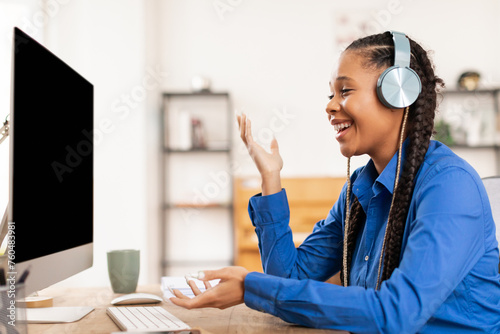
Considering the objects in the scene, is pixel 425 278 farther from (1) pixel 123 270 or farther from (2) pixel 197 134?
(2) pixel 197 134

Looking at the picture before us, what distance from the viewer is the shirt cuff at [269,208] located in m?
1.15

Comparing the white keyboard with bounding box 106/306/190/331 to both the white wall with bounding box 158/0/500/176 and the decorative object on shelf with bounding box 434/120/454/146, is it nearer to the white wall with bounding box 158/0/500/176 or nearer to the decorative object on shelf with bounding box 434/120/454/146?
the white wall with bounding box 158/0/500/176

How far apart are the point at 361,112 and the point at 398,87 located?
0.31 feet

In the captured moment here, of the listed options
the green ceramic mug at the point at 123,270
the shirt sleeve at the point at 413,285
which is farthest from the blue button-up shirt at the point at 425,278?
the green ceramic mug at the point at 123,270

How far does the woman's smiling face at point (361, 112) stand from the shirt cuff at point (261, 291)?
0.40 m

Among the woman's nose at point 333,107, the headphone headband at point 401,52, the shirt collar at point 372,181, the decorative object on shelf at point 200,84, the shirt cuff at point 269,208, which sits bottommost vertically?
the shirt cuff at point 269,208

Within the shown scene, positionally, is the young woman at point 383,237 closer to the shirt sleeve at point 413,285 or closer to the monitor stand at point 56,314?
the shirt sleeve at point 413,285

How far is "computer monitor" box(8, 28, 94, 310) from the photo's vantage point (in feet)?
2.53

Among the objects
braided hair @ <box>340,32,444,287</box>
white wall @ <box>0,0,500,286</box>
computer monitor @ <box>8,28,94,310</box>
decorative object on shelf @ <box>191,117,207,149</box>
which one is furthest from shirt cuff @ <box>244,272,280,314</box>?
white wall @ <box>0,0,500,286</box>

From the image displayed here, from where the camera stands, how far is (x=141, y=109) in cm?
351

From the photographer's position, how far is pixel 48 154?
0.92m

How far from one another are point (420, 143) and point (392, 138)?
2.9 inches

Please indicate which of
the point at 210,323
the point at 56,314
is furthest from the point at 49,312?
the point at 210,323

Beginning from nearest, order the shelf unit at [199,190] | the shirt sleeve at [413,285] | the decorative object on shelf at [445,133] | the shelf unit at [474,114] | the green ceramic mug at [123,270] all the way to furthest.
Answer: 1. the shirt sleeve at [413,285]
2. the green ceramic mug at [123,270]
3. the decorative object on shelf at [445,133]
4. the shelf unit at [474,114]
5. the shelf unit at [199,190]
